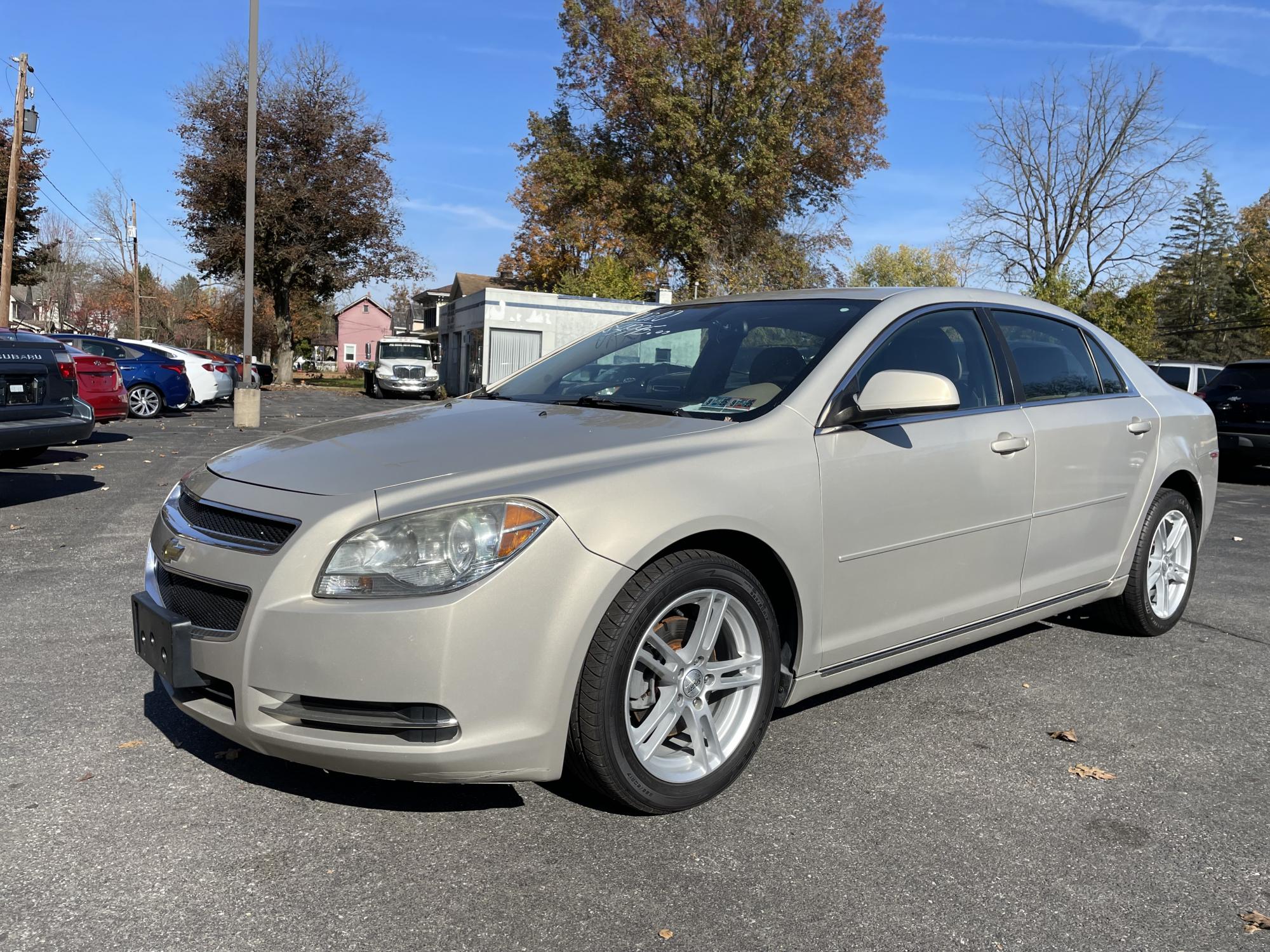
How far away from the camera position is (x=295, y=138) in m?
38.2

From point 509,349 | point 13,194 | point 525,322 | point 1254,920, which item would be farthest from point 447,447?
point 509,349

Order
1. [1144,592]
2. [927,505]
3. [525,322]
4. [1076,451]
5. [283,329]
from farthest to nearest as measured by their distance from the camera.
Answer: [283,329] < [525,322] < [1144,592] < [1076,451] < [927,505]

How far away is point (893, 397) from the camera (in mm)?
3264

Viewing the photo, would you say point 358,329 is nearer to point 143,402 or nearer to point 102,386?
point 143,402

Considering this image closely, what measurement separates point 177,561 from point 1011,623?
310 cm

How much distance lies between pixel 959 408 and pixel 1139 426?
1.38 metres

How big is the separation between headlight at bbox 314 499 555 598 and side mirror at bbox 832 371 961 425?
126 centimetres

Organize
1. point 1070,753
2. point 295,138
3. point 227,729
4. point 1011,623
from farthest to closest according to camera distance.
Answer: point 295,138, point 1011,623, point 1070,753, point 227,729

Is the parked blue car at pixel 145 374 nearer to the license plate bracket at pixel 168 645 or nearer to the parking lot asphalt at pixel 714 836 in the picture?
the parking lot asphalt at pixel 714 836

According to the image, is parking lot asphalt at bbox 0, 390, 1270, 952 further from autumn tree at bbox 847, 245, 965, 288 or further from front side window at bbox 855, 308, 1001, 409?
autumn tree at bbox 847, 245, 965, 288

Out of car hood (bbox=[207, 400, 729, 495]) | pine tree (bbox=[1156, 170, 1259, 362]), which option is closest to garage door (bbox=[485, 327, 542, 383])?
car hood (bbox=[207, 400, 729, 495])

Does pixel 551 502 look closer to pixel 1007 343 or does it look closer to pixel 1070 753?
pixel 1070 753

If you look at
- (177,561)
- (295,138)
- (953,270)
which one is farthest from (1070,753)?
(953,270)

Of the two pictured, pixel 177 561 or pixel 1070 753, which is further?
pixel 1070 753
